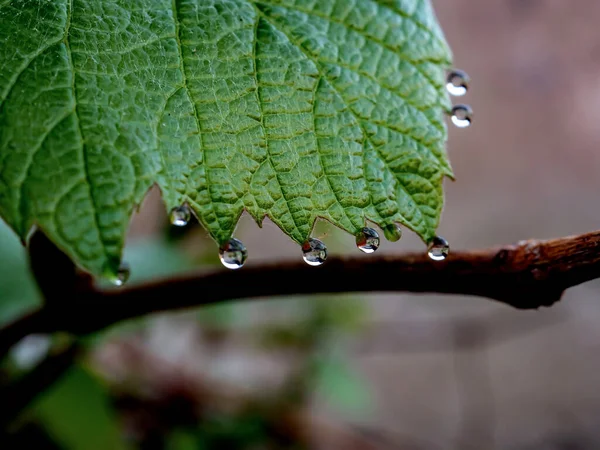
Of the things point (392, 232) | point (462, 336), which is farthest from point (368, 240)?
point (462, 336)

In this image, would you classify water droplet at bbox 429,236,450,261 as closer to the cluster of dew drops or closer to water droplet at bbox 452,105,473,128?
the cluster of dew drops

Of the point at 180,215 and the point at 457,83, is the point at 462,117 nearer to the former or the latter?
the point at 457,83

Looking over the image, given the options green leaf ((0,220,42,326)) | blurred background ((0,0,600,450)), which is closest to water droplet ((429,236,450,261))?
green leaf ((0,220,42,326))

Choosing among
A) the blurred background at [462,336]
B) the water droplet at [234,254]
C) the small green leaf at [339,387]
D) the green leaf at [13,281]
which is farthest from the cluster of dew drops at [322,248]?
the small green leaf at [339,387]

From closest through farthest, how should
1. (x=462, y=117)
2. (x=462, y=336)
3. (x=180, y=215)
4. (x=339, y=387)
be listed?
(x=180, y=215) → (x=462, y=117) → (x=339, y=387) → (x=462, y=336)

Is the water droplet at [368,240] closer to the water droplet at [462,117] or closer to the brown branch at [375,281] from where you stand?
the brown branch at [375,281]
